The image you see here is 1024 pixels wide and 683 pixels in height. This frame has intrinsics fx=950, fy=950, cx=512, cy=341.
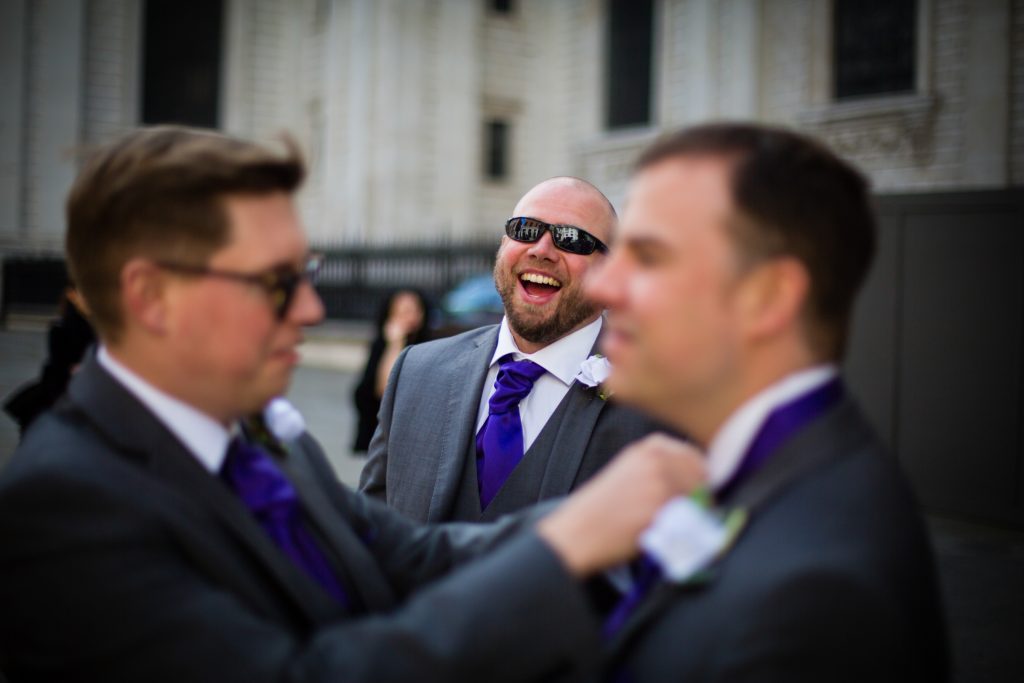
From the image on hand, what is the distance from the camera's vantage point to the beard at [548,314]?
3367mm

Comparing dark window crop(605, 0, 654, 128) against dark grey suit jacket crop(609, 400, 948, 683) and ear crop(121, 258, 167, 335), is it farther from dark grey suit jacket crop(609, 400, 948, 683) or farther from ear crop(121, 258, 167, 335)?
dark grey suit jacket crop(609, 400, 948, 683)

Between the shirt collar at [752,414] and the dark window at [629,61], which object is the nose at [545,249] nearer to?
the shirt collar at [752,414]

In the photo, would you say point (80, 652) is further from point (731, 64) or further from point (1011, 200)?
point (731, 64)

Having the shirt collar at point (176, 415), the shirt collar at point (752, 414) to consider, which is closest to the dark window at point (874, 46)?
the shirt collar at point (752, 414)

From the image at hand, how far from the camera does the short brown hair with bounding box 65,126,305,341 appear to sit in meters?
1.70

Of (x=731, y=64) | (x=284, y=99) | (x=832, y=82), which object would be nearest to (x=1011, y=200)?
(x=832, y=82)

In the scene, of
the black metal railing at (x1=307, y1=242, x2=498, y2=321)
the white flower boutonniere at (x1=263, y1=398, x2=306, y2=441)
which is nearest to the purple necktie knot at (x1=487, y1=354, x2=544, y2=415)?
the white flower boutonniere at (x1=263, y1=398, x2=306, y2=441)

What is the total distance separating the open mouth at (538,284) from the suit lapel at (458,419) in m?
0.26

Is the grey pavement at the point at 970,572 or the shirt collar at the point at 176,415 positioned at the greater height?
the shirt collar at the point at 176,415

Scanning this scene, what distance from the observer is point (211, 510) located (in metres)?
1.71

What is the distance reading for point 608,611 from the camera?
1935mm

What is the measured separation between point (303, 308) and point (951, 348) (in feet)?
24.4

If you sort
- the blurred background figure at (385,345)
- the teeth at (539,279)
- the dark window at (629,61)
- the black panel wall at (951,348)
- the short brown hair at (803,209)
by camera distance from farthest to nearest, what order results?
the dark window at (629,61)
the blurred background figure at (385,345)
the black panel wall at (951,348)
the teeth at (539,279)
the short brown hair at (803,209)

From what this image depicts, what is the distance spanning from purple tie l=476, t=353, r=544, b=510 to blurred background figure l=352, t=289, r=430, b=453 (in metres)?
4.93
